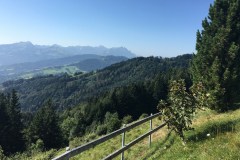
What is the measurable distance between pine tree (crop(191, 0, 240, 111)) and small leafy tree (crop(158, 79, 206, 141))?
663 centimetres

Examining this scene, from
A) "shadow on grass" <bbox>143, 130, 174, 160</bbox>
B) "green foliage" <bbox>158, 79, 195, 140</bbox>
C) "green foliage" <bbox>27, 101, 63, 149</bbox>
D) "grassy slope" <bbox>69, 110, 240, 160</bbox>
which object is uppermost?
"green foliage" <bbox>158, 79, 195, 140</bbox>

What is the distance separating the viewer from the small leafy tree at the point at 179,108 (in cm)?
1223

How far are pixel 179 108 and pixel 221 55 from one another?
9.24m

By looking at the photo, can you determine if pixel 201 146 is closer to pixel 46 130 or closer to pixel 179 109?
pixel 179 109

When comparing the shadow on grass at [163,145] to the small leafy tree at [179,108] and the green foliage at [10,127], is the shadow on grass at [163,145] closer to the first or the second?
the small leafy tree at [179,108]

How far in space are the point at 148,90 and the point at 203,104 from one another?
3749 inches

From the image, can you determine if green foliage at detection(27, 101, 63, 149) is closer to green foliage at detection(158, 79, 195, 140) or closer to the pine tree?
the pine tree

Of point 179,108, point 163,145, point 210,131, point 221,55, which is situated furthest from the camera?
point 221,55

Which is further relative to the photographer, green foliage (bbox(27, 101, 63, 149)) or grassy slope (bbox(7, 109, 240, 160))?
green foliage (bbox(27, 101, 63, 149))

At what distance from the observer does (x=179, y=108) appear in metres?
12.4

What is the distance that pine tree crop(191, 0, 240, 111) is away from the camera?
63.7ft

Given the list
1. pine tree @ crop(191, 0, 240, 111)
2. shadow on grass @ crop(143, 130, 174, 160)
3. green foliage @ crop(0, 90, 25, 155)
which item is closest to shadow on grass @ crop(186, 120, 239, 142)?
shadow on grass @ crop(143, 130, 174, 160)

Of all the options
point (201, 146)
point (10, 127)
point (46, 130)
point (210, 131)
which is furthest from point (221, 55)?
point (10, 127)

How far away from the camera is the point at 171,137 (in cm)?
1455
